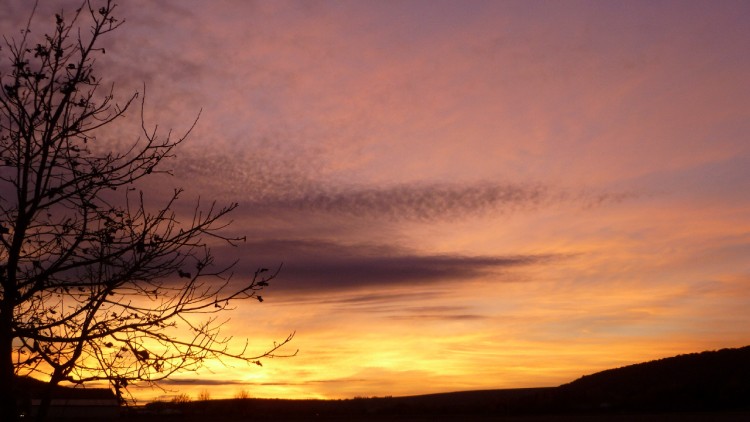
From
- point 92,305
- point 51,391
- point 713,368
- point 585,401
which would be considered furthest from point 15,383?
point 713,368

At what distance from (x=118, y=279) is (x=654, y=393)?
79.5 meters

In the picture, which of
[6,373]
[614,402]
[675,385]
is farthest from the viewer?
[675,385]

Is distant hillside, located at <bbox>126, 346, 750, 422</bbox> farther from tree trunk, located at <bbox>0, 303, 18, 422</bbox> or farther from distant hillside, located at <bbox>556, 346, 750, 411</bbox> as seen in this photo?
tree trunk, located at <bbox>0, 303, 18, 422</bbox>

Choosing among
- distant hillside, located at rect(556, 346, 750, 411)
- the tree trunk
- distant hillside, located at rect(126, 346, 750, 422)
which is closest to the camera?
the tree trunk

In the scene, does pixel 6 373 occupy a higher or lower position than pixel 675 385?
lower

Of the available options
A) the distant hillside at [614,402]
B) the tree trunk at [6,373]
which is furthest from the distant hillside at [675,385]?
the tree trunk at [6,373]

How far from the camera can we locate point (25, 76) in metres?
7.91

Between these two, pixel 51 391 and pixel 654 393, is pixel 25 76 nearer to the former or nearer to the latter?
pixel 51 391

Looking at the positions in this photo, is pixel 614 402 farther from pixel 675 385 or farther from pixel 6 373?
pixel 6 373

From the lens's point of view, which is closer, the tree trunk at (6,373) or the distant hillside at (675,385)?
the tree trunk at (6,373)

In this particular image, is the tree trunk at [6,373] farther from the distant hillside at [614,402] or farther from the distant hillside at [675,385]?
the distant hillside at [675,385]

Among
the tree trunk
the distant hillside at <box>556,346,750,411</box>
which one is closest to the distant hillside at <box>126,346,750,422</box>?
the distant hillside at <box>556,346,750,411</box>

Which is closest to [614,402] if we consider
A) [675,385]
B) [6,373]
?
[675,385]

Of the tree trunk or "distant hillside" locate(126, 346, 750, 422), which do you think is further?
"distant hillside" locate(126, 346, 750, 422)
